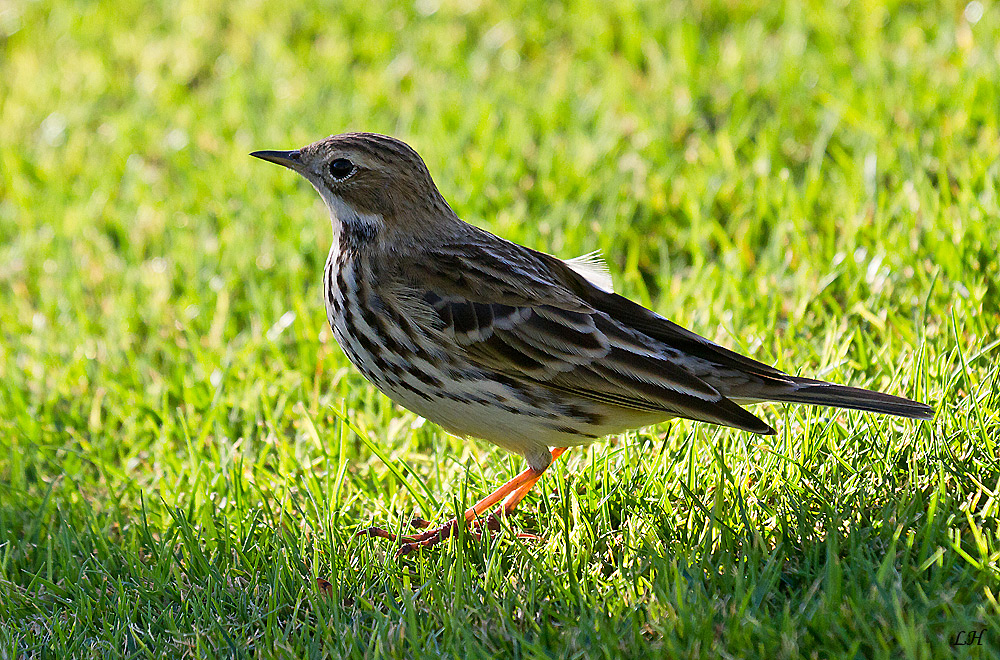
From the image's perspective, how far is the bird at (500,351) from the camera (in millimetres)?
3891

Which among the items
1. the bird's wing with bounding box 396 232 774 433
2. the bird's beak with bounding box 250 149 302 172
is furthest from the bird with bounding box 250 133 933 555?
the bird's beak with bounding box 250 149 302 172

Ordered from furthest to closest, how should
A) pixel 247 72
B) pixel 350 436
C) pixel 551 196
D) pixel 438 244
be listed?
pixel 247 72
pixel 551 196
pixel 350 436
pixel 438 244

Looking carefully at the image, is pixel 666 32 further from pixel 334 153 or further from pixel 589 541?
pixel 589 541

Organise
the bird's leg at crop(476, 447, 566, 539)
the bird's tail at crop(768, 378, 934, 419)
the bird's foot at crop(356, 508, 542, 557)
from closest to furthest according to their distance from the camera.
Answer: the bird's tail at crop(768, 378, 934, 419) → the bird's foot at crop(356, 508, 542, 557) → the bird's leg at crop(476, 447, 566, 539)

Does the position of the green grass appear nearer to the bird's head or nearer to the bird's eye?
the bird's head

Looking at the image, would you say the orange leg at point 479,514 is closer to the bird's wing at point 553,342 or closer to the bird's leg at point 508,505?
the bird's leg at point 508,505

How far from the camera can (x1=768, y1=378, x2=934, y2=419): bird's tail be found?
3.57 metres

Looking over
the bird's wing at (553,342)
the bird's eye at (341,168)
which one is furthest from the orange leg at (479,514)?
the bird's eye at (341,168)

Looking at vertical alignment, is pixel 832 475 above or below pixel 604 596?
above

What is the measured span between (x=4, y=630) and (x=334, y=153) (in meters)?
2.10

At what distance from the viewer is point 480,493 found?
443 cm

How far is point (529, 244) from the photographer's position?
19.3ft

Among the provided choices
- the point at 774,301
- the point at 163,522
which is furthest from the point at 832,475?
the point at 163,522

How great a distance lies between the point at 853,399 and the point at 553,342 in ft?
3.39
